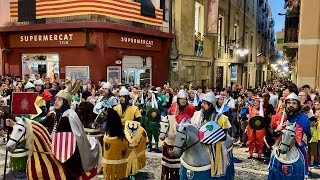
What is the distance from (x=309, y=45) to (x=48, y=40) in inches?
529

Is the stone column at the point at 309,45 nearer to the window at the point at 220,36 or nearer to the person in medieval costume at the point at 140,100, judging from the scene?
the person in medieval costume at the point at 140,100

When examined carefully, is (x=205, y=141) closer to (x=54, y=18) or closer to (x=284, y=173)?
(x=284, y=173)

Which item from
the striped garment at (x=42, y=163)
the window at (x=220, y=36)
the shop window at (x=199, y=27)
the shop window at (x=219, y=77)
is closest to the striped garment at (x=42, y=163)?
the striped garment at (x=42, y=163)

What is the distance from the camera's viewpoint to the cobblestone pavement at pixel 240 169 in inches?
334

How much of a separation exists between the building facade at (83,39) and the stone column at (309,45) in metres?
7.78

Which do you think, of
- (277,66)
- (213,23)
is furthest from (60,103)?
(277,66)

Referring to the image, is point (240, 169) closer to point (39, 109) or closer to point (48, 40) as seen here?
point (39, 109)

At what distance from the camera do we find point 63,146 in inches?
189

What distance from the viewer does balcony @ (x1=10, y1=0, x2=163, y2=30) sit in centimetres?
1659

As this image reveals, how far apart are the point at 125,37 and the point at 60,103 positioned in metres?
12.7

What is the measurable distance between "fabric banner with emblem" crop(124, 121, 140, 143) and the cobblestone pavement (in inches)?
56.8

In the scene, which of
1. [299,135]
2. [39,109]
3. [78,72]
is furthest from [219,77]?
[299,135]

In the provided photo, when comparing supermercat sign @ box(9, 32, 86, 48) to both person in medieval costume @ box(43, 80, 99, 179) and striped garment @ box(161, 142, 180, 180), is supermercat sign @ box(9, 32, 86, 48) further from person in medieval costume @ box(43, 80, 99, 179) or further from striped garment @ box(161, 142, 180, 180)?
person in medieval costume @ box(43, 80, 99, 179)

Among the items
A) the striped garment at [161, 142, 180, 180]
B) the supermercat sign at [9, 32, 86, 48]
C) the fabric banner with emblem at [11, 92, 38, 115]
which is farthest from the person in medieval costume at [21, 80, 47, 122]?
the supermercat sign at [9, 32, 86, 48]
